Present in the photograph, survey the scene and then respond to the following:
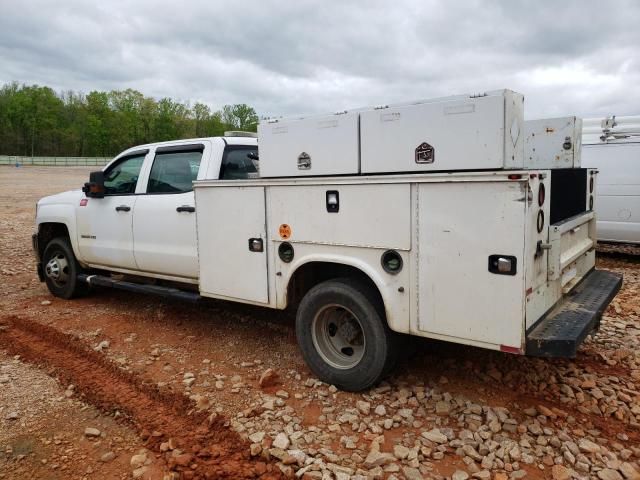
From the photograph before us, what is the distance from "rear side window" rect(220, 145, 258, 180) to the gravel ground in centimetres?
159

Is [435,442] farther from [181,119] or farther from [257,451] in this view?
[181,119]

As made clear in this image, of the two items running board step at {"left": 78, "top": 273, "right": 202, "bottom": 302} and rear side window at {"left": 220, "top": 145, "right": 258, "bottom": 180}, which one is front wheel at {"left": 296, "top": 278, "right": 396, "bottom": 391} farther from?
rear side window at {"left": 220, "top": 145, "right": 258, "bottom": 180}

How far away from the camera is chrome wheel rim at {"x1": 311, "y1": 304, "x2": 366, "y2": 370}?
4.14 metres

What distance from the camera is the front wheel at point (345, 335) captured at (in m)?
3.80

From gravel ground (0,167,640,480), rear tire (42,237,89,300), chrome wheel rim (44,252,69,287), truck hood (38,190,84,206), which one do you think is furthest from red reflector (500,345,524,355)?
chrome wheel rim (44,252,69,287)

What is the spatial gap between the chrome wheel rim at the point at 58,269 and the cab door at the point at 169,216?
170cm

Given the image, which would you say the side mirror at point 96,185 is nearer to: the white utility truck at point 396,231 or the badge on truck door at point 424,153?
the white utility truck at point 396,231

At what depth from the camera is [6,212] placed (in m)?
16.9

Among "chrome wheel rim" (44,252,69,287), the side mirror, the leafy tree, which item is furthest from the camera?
the leafy tree

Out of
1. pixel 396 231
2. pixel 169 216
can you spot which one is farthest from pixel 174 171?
pixel 396 231

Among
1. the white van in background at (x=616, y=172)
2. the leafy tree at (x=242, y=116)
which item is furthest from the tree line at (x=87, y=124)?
the white van in background at (x=616, y=172)

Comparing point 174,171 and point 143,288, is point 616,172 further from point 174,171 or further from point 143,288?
point 143,288

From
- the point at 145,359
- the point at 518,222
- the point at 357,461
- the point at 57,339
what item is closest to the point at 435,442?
the point at 357,461

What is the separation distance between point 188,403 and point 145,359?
1102 millimetres
